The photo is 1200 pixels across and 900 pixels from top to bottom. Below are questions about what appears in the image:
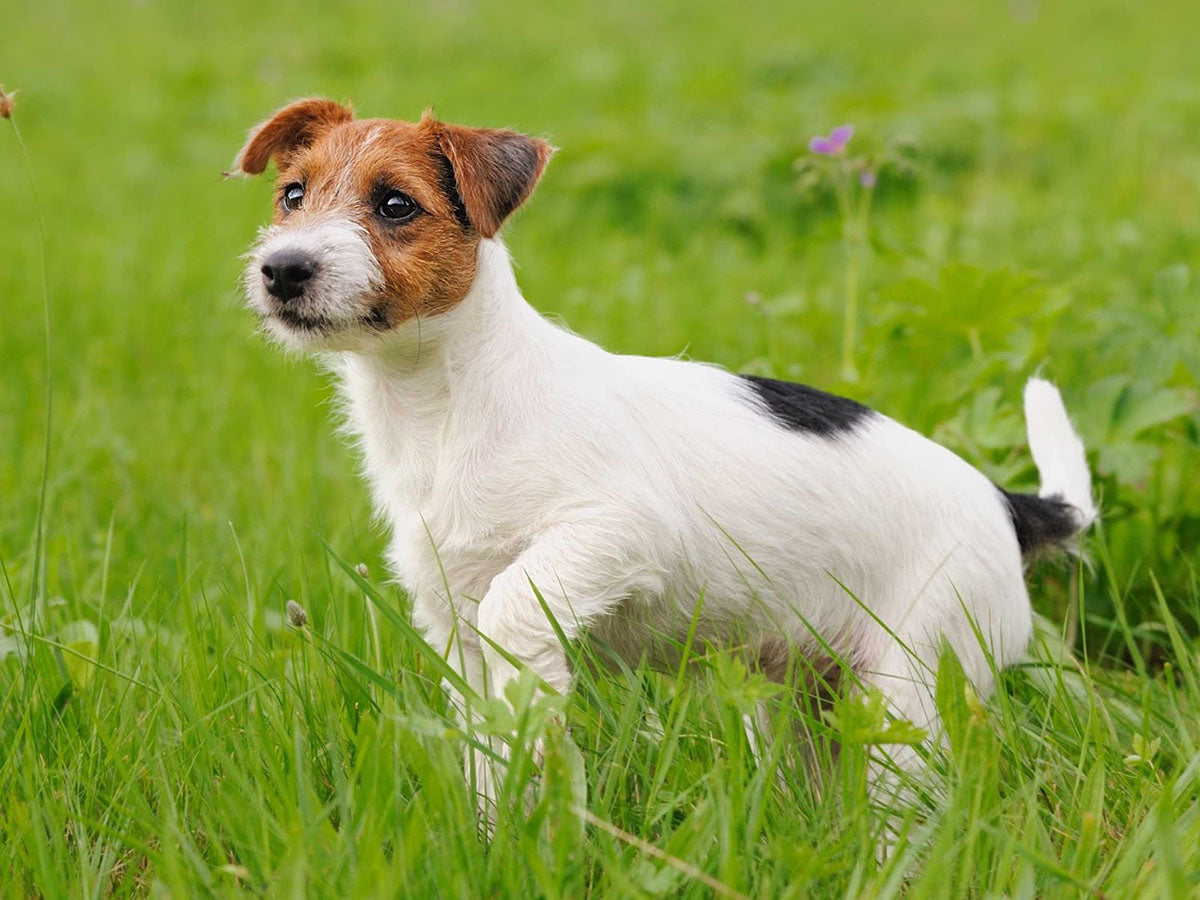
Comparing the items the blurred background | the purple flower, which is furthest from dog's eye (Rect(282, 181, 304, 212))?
the purple flower

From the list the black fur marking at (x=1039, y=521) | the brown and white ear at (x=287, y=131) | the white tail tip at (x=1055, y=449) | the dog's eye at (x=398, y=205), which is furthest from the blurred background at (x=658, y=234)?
the dog's eye at (x=398, y=205)

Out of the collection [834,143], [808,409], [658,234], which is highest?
[834,143]

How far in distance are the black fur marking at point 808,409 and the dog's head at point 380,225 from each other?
2.33ft

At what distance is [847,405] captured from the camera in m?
3.10

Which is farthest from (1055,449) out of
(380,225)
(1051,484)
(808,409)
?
(380,225)

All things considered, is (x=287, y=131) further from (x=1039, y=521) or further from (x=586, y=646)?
(x=1039, y=521)

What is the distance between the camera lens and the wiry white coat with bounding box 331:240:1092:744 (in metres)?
2.65

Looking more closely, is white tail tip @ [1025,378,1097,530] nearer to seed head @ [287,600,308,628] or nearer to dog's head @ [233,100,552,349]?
dog's head @ [233,100,552,349]

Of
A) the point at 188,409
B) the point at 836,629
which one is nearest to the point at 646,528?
the point at 836,629

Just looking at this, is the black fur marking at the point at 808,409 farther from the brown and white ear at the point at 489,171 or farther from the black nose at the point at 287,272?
the black nose at the point at 287,272

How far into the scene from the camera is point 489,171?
278cm

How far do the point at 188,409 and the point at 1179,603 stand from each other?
363 centimetres

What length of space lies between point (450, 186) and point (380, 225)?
184 mm

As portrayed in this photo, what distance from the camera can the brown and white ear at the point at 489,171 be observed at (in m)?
2.75
